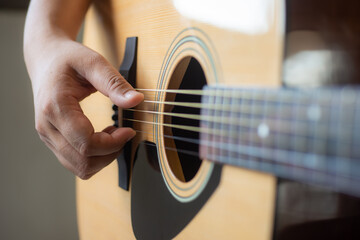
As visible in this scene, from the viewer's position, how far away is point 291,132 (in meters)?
0.34

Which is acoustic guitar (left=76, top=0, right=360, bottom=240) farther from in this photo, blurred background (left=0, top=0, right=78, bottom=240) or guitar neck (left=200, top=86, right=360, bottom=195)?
blurred background (left=0, top=0, right=78, bottom=240)

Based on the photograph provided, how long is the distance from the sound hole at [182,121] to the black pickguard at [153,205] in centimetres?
4

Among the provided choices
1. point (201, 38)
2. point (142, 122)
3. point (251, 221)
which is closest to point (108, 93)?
point (142, 122)

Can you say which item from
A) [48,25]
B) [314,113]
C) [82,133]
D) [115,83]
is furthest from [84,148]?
[314,113]

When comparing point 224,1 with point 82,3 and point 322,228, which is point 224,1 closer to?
point 322,228

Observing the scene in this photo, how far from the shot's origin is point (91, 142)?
625mm

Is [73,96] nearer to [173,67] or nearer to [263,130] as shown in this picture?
[173,67]

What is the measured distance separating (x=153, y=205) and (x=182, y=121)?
16cm

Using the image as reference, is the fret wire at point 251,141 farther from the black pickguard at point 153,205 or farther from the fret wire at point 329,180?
the black pickguard at point 153,205

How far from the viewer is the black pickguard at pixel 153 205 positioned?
558 millimetres

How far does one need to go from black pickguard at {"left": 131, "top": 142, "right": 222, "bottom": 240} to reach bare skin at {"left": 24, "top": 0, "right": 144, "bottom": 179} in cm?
6

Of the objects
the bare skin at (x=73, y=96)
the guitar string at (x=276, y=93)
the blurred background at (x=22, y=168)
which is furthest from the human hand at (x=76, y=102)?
the blurred background at (x=22, y=168)

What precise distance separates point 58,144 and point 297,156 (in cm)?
48

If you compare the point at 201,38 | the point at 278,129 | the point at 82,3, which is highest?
the point at 82,3
